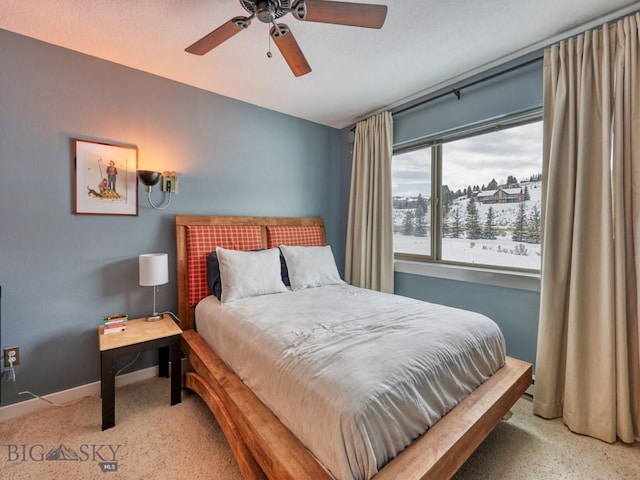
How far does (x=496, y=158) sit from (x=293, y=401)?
8.30 ft

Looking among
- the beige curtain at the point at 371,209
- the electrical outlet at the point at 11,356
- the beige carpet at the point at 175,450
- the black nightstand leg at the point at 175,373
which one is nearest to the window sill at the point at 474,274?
the beige curtain at the point at 371,209

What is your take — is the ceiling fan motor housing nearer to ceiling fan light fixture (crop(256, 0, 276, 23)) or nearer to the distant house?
ceiling fan light fixture (crop(256, 0, 276, 23))

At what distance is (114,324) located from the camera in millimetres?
2051

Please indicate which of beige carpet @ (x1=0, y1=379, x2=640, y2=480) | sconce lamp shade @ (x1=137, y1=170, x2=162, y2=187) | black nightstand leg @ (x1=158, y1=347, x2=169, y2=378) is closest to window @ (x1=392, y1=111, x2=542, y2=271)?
beige carpet @ (x1=0, y1=379, x2=640, y2=480)

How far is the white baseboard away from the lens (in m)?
1.90

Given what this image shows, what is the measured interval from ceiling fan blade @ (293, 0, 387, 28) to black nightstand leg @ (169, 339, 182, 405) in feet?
7.16

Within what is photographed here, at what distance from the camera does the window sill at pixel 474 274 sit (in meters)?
2.19

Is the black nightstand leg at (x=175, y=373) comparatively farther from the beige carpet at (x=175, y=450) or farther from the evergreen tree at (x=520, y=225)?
the evergreen tree at (x=520, y=225)

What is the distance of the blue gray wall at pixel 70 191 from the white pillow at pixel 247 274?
624 millimetres

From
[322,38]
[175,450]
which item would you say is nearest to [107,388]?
[175,450]

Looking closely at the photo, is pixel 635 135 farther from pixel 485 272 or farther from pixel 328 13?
pixel 328 13

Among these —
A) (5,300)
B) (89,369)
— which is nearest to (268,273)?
(89,369)

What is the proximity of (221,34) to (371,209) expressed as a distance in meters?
2.19

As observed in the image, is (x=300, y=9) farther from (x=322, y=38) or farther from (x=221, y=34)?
(x=322, y=38)
